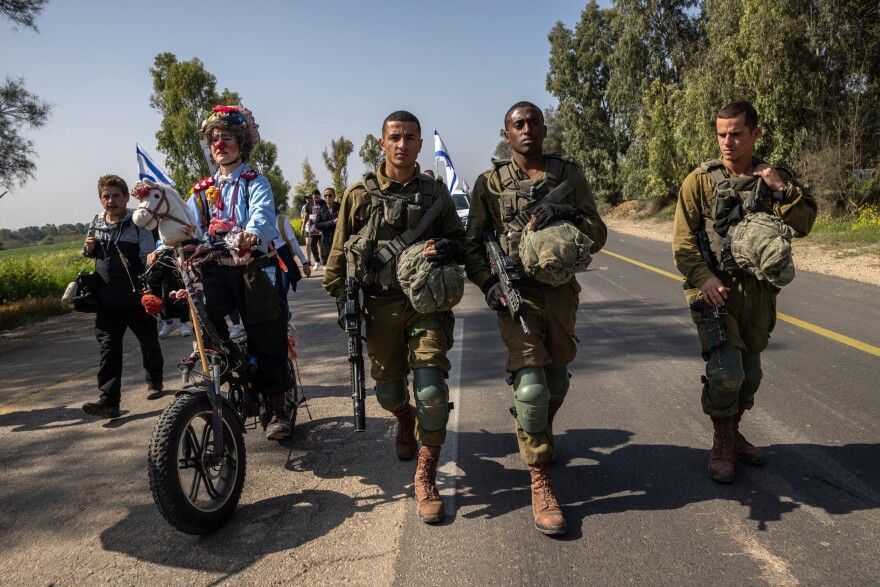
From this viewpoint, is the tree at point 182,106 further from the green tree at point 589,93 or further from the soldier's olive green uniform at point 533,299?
the soldier's olive green uniform at point 533,299

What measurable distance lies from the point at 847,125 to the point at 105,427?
64.4ft

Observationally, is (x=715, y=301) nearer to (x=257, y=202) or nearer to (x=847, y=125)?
(x=257, y=202)

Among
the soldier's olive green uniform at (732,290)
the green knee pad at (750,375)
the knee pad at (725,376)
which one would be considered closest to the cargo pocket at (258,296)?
the soldier's olive green uniform at (732,290)

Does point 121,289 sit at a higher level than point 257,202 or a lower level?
lower

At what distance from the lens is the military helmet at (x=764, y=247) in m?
3.16

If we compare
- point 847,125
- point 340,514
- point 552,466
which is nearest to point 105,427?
point 340,514

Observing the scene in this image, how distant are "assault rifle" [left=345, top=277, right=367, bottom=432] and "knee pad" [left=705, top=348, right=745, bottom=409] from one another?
6.28ft

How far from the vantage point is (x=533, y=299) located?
3398mm

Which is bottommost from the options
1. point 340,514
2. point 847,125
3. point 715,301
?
point 340,514

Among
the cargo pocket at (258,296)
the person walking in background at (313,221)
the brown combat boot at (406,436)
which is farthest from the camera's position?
the person walking in background at (313,221)

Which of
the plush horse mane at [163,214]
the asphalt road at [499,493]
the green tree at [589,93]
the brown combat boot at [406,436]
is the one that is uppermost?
the green tree at [589,93]

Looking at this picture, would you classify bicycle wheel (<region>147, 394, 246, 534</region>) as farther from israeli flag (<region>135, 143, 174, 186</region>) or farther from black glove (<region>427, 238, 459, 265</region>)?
israeli flag (<region>135, 143, 174, 186</region>)

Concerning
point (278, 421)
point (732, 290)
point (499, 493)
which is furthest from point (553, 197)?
point (278, 421)

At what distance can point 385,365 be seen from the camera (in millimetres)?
3682
